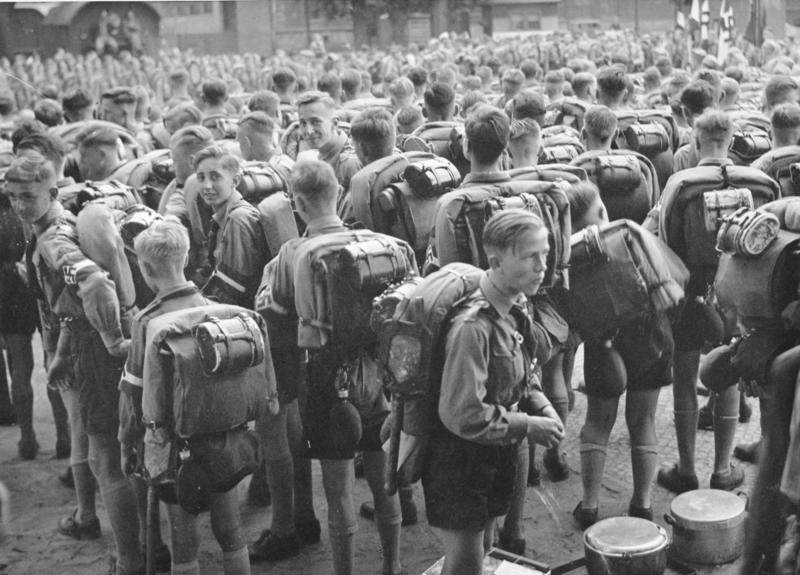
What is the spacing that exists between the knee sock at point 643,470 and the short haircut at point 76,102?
623cm

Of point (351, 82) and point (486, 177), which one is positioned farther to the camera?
point (351, 82)

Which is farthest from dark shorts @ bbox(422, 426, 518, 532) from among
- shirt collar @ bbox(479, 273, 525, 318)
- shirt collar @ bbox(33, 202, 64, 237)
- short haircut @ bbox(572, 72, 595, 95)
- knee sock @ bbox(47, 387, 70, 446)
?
short haircut @ bbox(572, 72, 595, 95)

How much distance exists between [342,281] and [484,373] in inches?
44.6

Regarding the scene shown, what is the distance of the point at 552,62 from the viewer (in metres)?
27.1

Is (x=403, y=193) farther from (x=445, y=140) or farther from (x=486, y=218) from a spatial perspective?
(x=445, y=140)

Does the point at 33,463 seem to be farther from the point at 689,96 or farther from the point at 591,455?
the point at 689,96

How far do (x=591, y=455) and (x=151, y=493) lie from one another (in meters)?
2.28

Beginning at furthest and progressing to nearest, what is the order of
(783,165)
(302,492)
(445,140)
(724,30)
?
(724,30) → (445,140) → (783,165) → (302,492)

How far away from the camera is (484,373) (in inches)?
151

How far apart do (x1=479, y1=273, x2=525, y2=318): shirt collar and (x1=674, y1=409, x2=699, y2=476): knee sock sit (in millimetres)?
2440

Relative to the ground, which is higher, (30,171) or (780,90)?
(780,90)

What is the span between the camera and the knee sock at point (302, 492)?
19.0 feet

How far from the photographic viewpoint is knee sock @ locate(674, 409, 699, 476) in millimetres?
5988

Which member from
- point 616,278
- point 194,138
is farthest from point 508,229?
point 194,138
